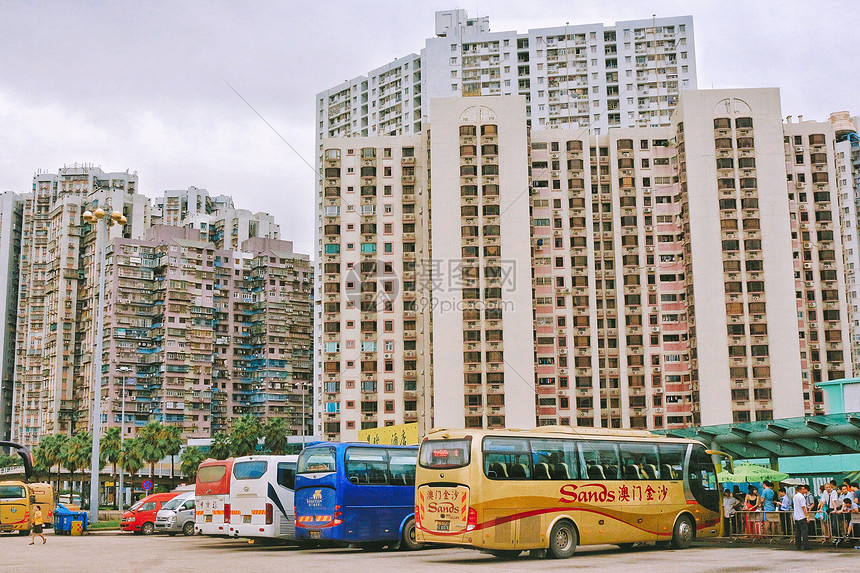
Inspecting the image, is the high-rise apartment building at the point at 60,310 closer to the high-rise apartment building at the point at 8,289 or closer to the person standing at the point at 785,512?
the high-rise apartment building at the point at 8,289

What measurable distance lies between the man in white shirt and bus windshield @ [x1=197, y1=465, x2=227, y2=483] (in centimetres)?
1799

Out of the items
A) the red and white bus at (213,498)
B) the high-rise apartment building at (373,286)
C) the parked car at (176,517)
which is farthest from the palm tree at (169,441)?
the red and white bus at (213,498)

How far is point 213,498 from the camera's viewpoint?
30031 millimetres

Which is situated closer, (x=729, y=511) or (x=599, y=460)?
(x=599, y=460)

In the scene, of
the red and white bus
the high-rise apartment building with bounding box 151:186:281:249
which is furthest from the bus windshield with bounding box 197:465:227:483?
the high-rise apartment building with bounding box 151:186:281:249

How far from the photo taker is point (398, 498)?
91.6 feet

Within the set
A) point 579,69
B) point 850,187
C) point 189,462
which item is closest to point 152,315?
point 189,462

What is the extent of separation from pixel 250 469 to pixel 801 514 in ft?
56.0

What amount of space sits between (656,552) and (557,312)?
179ft

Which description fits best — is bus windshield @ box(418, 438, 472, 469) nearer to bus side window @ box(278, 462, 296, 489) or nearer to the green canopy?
bus side window @ box(278, 462, 296, 489)

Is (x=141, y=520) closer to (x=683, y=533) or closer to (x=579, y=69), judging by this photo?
(x=683, y=533)

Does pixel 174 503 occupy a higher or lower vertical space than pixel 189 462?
higher

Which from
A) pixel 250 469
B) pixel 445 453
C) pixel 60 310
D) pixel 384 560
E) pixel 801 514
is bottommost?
pixel 384 560

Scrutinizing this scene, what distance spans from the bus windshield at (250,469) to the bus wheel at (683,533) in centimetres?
1312
